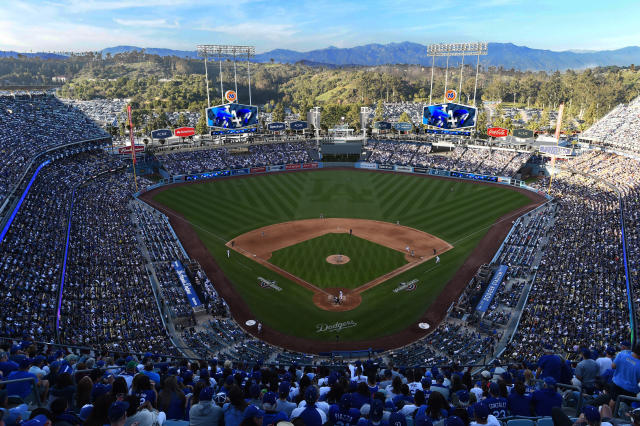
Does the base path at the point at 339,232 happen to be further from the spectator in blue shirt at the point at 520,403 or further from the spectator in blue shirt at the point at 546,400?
the spectator in blue shirt at the point at 546,400

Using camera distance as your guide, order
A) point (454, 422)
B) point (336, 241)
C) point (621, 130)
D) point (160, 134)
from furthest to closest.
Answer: point (160, 134) < point (621, 130) < point (336, 241) < point (454, 422)

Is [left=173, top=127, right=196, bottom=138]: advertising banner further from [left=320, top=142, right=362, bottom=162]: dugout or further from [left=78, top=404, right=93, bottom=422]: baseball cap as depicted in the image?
[left=78, top=404, right=93, bottom=422]: baseball cap

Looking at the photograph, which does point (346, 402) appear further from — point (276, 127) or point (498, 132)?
point (276, 127)

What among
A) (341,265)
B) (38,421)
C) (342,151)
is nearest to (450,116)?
(342,151)

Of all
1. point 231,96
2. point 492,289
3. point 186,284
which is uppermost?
point 231,96

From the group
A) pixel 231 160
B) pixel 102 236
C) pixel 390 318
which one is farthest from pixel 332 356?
pixel 231 160

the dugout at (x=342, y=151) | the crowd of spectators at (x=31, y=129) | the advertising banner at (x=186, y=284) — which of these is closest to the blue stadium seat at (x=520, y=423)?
the advertising banner at (x=186, y=284)

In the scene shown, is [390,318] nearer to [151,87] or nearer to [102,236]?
[102,236]
